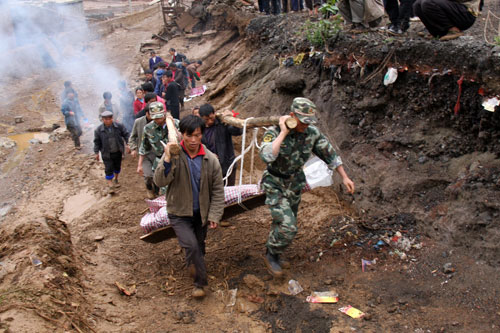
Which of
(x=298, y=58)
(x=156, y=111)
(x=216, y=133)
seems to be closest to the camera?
(x=156, y=111)

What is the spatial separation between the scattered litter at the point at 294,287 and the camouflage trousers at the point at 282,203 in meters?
0.44

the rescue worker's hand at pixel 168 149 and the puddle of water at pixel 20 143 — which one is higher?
the rescue worker's hand at pixel 168 149

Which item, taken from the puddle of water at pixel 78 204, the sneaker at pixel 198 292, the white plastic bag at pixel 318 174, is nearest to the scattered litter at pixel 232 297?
the sneaker at pixel 198 292

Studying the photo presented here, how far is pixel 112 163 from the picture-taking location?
8.50m

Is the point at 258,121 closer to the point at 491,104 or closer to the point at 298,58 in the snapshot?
the point at 491,104

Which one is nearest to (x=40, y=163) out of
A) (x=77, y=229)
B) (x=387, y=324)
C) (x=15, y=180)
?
(x=15, y=180)

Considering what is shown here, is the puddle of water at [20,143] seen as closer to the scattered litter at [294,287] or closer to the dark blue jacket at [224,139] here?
the dark blue jacket at [224,139]

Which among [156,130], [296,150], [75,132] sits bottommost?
[75,132]

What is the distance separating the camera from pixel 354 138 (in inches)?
287

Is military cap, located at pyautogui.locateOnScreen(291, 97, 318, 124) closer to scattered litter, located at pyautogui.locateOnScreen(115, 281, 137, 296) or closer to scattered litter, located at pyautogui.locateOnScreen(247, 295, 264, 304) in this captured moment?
scattered litter, located at pyautogui.locateOnScreen(247, 295, 264, 304)

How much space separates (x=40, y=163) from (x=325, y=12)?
824 centimetres

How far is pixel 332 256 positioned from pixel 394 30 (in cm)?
438

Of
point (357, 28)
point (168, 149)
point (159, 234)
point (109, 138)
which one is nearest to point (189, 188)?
point (168, 149)

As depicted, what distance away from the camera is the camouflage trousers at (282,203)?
15.6 ft
